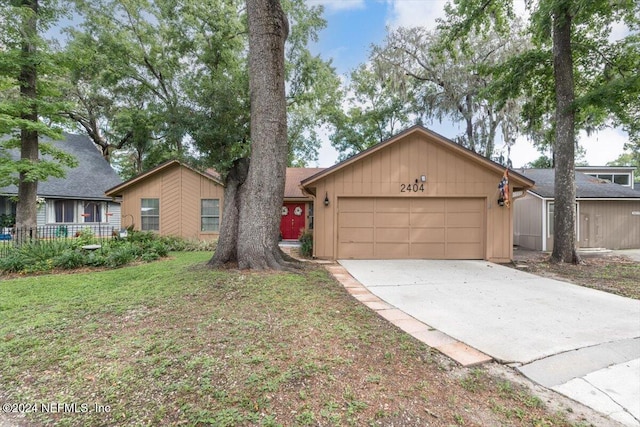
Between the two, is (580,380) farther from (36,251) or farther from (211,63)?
(211,63)

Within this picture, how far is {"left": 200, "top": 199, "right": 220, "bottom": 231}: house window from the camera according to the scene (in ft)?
42.5

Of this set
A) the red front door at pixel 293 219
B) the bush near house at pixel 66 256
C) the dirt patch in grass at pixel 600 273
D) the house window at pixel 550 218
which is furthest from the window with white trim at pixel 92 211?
the house window at pixel 550 218

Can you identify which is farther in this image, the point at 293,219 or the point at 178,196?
the point at 293,219

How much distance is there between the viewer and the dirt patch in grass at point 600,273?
594 centimetres

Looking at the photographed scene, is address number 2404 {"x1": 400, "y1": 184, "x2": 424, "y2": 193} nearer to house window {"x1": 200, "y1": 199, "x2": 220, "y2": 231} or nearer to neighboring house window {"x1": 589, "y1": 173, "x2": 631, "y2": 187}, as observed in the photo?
house window {"x1": 200, "y1": 199, "x2": 220, "y2": 231}

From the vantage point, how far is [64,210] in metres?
15.4

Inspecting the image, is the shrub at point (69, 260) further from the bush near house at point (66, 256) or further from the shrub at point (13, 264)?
the shrub at point (13, 264)

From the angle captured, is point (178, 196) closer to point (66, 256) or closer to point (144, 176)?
point (144, 176)

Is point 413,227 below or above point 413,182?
below

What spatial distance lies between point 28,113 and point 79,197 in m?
7.90

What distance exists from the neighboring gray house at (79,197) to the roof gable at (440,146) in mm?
11550

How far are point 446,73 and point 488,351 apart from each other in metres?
17.4

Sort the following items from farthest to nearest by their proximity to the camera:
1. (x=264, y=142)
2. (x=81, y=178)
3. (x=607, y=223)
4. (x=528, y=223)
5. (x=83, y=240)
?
(x=81, y=178) < (x=528, y=223) < (x=607, y=223) < (x=83, y=240) < (x=264, y=142)

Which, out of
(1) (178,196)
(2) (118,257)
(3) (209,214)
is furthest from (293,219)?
(2) (118,257)
